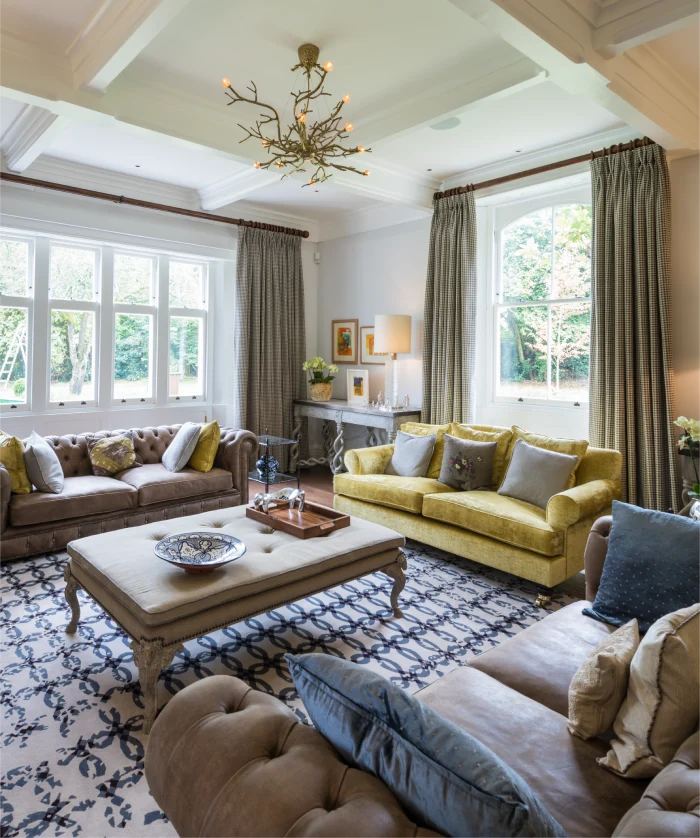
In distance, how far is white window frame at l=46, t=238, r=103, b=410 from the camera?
17.7 ft

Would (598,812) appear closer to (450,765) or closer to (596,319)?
(450,765)

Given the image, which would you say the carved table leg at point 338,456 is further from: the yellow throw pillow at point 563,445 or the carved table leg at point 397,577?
the carved table leg at point 397,577

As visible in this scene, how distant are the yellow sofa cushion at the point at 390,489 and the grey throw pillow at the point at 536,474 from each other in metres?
0.48

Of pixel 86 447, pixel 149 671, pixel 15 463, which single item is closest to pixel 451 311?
pixel 86 447

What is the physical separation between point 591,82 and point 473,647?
2.90 metres

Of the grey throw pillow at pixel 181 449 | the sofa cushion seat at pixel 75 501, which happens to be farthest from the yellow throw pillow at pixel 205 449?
the sofa cushion seat at pixel 75 501

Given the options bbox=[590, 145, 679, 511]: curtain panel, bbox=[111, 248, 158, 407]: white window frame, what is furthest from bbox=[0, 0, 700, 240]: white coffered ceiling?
bbox=[111, 248, 158, 407]: white window frame

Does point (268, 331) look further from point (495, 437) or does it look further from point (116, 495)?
point (495, 437)

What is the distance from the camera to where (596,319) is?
4262 mm

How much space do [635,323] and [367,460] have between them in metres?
2.20

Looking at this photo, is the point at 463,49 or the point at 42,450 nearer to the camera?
the point at 463,49

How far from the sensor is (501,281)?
5.34m

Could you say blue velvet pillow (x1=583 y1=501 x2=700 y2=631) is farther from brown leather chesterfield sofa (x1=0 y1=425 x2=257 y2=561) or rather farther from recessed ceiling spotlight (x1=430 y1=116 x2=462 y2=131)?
brown leather chesterfield sofa (x1=0 y1=425 x2=257 y2=561)

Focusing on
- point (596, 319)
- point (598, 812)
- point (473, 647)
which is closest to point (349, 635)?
point (473, 647)
